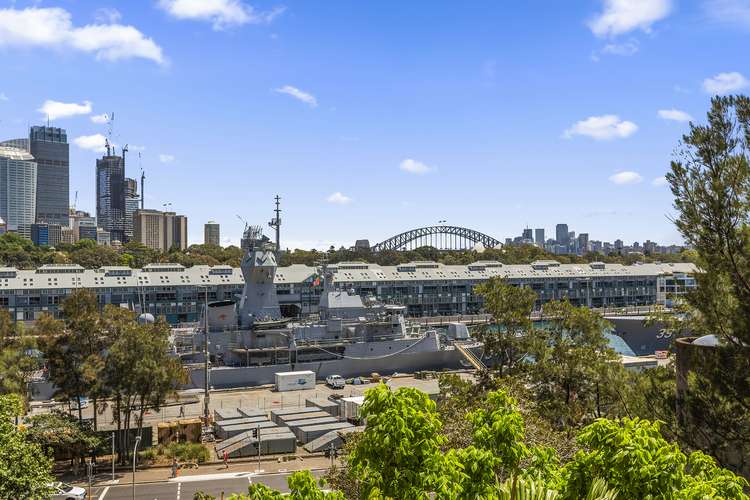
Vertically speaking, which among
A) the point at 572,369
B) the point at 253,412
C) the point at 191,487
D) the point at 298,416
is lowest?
the point at 191,487

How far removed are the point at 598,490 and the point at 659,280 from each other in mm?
113763

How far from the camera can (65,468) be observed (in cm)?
2934

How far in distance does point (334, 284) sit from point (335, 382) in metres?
20.4

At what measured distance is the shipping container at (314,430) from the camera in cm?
3278

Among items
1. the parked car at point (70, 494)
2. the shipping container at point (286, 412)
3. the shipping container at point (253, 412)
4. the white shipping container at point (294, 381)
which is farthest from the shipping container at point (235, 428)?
the white shipping container at point (294, 381)

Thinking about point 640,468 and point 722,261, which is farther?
point 722,261

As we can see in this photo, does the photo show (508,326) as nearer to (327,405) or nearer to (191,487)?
(191,487)

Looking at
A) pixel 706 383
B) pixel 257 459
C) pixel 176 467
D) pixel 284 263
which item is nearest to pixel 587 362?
pixel 706 383

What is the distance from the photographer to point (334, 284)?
68.4 meters

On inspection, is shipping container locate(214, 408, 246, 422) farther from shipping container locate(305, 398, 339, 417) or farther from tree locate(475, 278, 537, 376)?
tree locate(475, 278, 537, 376)

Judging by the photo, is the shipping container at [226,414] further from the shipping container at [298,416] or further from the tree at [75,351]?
the tree at [75,351]

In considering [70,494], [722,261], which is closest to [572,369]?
[722,261]

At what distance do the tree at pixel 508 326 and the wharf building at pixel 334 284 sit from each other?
32938mm

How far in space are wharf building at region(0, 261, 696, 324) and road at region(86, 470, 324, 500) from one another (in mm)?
32360
